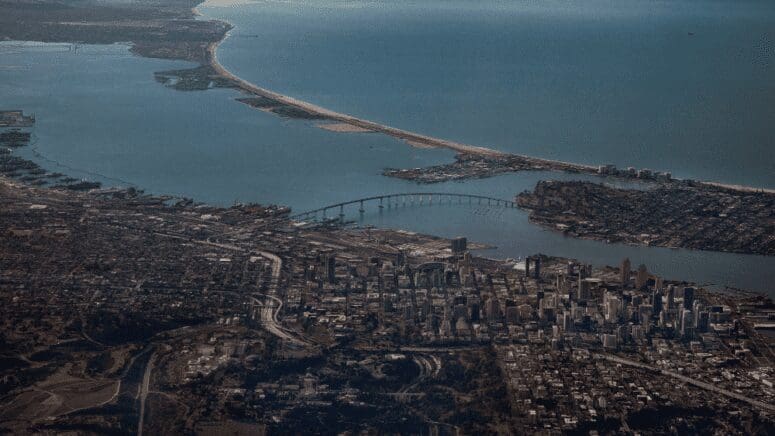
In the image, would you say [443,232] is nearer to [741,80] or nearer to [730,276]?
[730,276]

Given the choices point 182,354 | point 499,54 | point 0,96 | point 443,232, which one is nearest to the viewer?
point 182,354

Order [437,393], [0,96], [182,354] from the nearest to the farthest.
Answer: [437,393] → [182,354] → [0,96]

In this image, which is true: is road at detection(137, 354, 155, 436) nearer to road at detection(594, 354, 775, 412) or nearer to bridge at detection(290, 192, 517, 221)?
road at detection(594, 354, 775, 412)

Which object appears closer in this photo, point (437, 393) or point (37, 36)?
point (437, 393)

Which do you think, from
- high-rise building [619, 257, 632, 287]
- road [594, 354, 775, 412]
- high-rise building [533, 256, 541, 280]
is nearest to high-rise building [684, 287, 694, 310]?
high-rise building [619, 257, 632, 287]

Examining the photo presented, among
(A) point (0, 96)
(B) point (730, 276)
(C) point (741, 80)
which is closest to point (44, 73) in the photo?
(A) point (0, 96)

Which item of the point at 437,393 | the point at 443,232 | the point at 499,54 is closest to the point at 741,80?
the point at 499,54

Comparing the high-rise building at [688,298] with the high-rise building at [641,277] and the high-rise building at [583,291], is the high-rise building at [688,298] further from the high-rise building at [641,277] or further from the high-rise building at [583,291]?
the high-rise building at [583,291]
